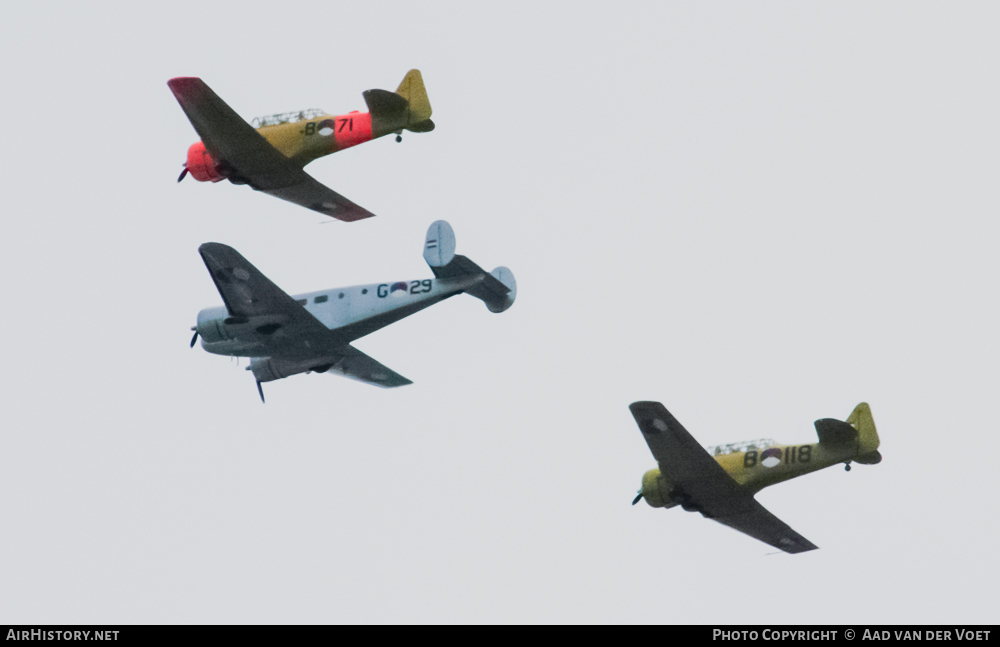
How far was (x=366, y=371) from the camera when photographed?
168ft

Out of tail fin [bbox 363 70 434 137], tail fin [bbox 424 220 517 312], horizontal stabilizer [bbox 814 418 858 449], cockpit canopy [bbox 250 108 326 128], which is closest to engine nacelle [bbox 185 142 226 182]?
cockpit canopy [bbox 250 108 326 128]

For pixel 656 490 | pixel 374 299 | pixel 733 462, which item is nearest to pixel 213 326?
pixel 374 299

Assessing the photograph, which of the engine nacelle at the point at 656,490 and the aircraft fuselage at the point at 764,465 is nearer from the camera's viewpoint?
the aircraft fuselage at the point at 764,465

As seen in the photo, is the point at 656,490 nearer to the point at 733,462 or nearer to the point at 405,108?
the point at 733,462

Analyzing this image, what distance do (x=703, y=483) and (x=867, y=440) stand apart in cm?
466

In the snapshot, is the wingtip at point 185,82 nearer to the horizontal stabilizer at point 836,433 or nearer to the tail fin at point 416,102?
the tail fin at point 416,102

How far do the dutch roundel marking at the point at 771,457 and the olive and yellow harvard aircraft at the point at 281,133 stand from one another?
13296mm

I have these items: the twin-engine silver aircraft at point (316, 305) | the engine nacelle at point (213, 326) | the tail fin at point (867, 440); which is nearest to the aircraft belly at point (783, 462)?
the tail fin at point (867, 440)

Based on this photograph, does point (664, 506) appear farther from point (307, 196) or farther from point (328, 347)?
point (307, 196)

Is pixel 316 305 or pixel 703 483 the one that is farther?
pixel 316 305

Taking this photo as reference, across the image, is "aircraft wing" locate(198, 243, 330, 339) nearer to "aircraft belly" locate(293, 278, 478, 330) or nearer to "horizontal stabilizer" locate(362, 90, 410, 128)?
"aircraft belly" locate(293, 278, 478, 330)

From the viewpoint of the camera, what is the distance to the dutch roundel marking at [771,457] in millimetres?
44125
